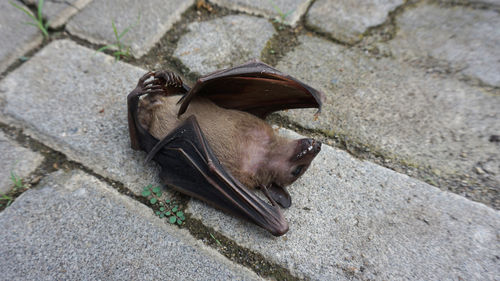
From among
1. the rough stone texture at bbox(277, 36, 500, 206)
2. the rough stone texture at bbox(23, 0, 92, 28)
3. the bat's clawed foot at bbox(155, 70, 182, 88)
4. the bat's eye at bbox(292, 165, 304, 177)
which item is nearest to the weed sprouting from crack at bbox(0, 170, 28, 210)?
the bat's clawed foot at bbox(155, 70, 182, 88)

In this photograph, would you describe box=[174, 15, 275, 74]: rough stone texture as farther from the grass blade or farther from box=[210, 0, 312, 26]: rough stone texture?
the grass blade

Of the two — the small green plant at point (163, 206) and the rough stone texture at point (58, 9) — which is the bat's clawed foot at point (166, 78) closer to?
the small green plant at point (163, 206)

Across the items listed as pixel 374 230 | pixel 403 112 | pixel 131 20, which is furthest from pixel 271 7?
pixel 374 230

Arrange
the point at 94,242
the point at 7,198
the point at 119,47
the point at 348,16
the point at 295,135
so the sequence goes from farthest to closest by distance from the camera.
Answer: the point at 348,16 < the point at 119,47 < the point at 295,135 < the point at 7,198 < the point at 94,242

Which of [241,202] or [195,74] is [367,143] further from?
[195,74]

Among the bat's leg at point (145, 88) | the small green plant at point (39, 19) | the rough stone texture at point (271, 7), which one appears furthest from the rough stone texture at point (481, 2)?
the small green plant at point (39, 19)

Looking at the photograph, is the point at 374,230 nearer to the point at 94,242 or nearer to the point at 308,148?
the point at 308,148
